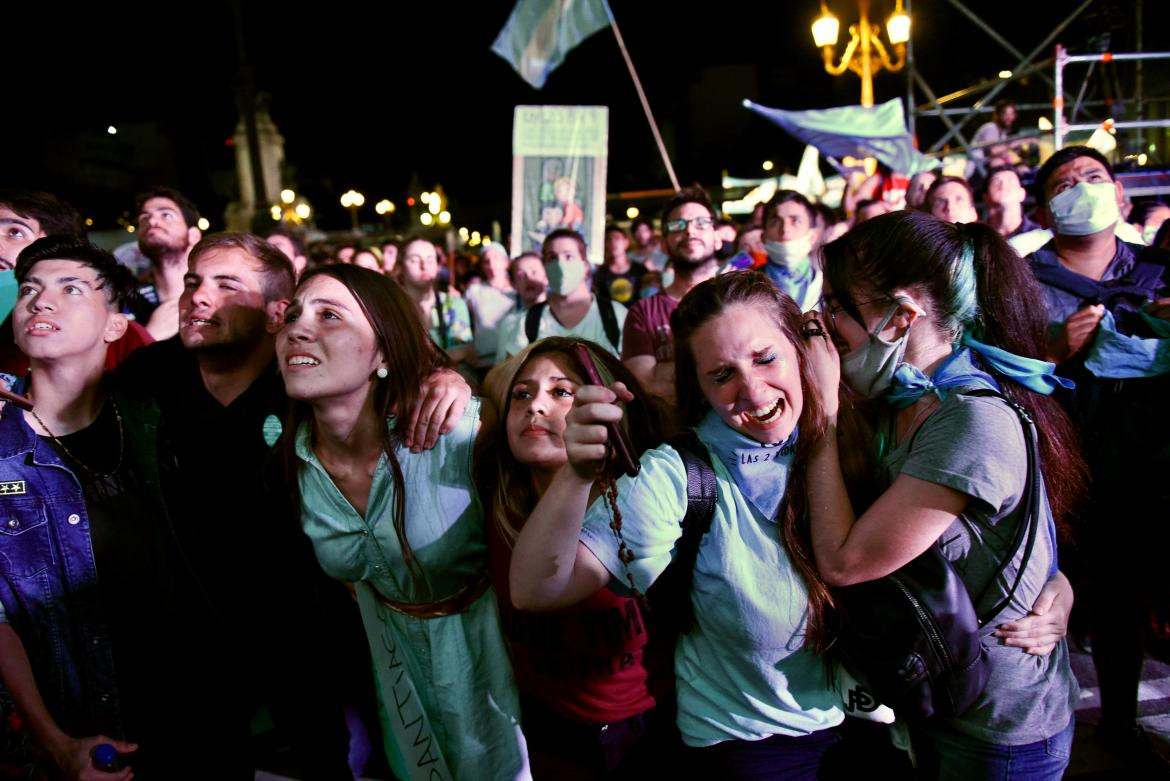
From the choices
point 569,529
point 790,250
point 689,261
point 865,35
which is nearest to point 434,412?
point 569,529

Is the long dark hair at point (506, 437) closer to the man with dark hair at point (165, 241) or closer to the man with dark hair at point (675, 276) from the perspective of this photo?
the man with dark hair at point (675, 276)

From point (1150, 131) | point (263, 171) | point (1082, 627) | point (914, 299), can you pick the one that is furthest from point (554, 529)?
point (263, 171)

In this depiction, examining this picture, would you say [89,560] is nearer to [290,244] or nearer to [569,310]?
[569,310]

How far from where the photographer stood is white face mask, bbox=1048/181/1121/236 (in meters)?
2.92

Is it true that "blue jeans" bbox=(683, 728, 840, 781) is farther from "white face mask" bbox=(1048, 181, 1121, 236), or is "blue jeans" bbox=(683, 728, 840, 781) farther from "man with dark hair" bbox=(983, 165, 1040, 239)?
"man with dark hair" bbox=(983, 165, 1040, 239)

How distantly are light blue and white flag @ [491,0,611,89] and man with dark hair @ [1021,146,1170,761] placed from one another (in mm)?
5425

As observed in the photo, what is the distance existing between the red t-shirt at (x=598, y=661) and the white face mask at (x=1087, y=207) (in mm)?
2583

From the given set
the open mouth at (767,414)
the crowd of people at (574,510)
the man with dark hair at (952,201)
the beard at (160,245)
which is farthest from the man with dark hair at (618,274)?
the open mouth at (767,414)

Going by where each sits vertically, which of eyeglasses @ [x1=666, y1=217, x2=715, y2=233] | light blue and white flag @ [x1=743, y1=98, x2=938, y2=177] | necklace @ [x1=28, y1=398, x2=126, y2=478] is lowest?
necklace @ [x1=28, y1=398, x2=126, y2=478]

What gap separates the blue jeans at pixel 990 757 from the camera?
1.60m

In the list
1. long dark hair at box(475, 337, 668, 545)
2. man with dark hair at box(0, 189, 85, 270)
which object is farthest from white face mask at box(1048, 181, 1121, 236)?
man with dark hair at box(0, 189, 85, 270)

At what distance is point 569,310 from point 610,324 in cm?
31

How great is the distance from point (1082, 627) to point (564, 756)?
9.74ft

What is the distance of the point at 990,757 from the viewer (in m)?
1.61
